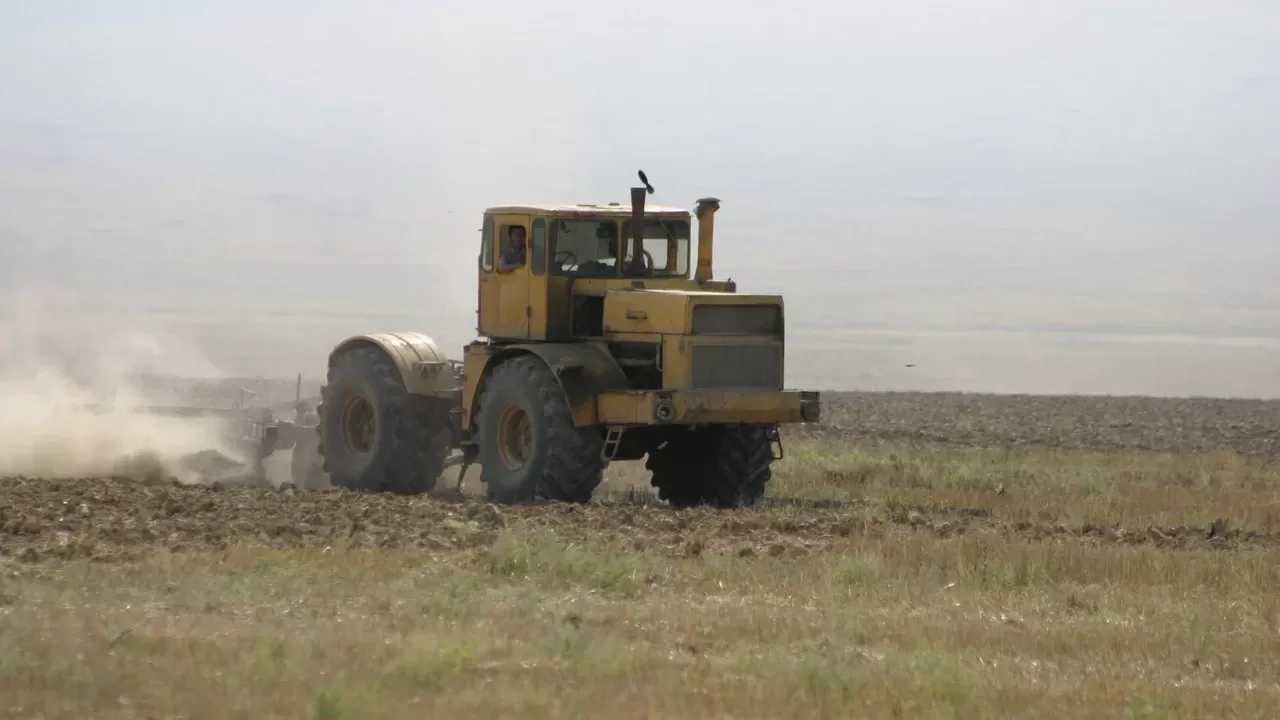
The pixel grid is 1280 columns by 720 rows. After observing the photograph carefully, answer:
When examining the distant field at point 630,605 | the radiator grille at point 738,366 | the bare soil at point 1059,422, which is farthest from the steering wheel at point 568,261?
the bare soil at point 1059,422

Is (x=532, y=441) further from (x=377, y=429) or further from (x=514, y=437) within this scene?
(x=377, y=429)

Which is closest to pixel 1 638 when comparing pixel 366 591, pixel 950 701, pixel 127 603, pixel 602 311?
pixel 127 603

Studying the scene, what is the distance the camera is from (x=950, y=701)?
10016mm

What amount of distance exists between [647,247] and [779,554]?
5853 millimetres

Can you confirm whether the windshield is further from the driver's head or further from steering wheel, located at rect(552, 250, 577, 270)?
the driver's head

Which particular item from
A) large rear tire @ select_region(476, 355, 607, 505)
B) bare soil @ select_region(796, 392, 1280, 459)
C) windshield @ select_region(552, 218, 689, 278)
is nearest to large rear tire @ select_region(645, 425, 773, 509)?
large rear tire @ select_region(476, 355, 607, 505)

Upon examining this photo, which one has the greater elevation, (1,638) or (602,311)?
(602,311)

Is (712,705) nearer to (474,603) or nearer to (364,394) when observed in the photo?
(474,603)

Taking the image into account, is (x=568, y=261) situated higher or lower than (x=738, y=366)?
higher

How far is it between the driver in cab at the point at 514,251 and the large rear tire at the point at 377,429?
7.49 feet

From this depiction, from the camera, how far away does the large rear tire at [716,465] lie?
21.1 meters

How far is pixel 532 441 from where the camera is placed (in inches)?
798

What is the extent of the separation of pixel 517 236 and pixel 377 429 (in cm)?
321

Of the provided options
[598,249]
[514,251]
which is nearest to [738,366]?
[598,249]
